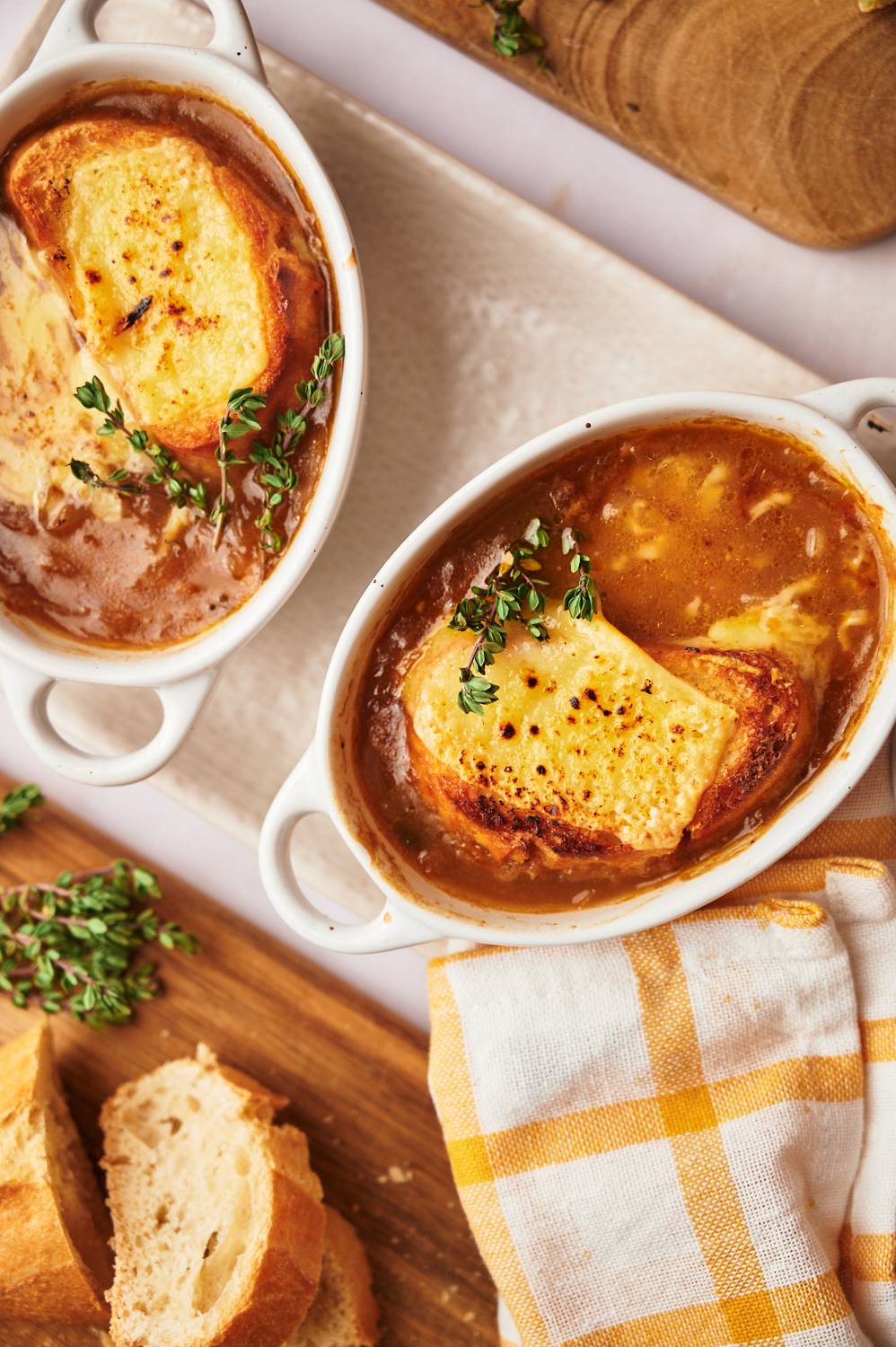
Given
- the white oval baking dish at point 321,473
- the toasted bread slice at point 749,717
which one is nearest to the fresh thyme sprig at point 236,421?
the white oval baking dish at point 321,473

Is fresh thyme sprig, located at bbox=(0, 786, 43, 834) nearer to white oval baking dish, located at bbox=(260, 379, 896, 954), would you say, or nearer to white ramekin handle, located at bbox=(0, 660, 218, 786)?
white ramekin handle, located at bbox=(0, 660, 218, 786)

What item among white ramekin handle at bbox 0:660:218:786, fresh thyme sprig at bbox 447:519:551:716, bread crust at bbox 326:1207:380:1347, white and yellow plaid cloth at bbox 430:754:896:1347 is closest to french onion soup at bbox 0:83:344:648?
white ramekin handle at bbox 0:660:218:786

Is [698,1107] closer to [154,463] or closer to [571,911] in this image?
[571,911]

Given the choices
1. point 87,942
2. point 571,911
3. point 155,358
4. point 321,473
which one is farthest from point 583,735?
point 87,942

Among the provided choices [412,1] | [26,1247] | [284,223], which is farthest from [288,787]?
[412,1]

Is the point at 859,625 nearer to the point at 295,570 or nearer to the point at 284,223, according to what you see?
the point at 295,570
